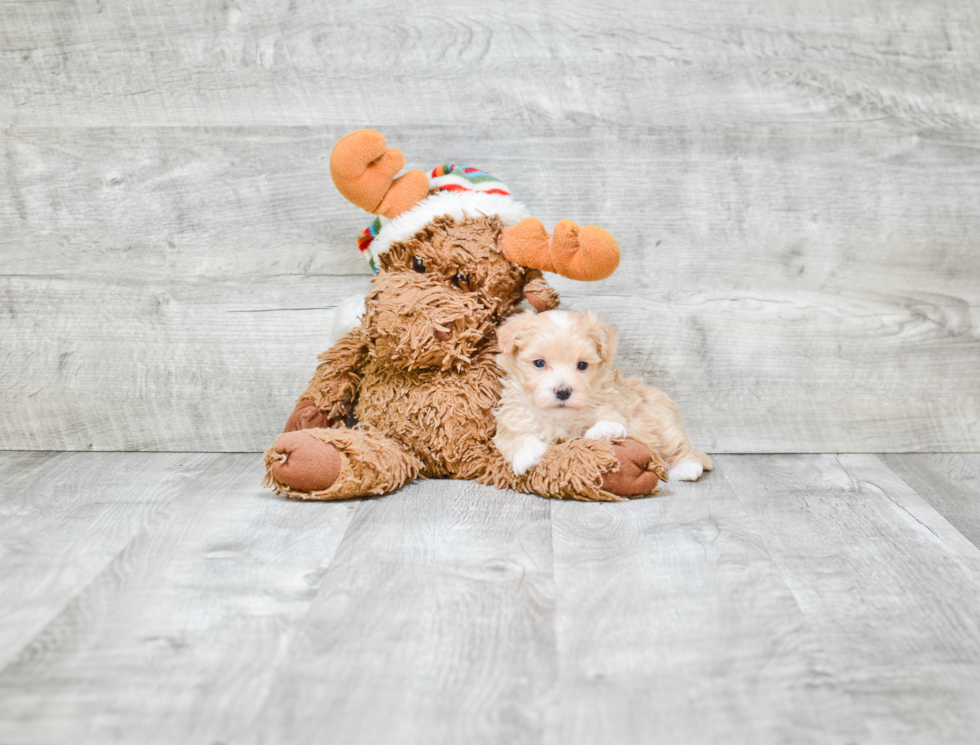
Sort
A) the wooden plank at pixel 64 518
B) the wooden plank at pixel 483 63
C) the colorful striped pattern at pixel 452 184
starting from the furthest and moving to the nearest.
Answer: the wooden plank at pixel 483 63, the colorful striped pattern at pixel 452 184, the wooden plank at pixel 64 518

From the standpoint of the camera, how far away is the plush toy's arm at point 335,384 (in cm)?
122

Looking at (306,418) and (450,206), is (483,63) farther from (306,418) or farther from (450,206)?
(306,418)

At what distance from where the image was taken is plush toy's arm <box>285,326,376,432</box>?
1.22 m

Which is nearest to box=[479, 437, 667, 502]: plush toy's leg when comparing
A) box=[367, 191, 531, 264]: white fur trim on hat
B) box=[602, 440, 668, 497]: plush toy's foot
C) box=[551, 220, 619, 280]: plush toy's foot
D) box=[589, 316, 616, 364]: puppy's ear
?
box=[602, 440, 668, 497]: plush toy's foot

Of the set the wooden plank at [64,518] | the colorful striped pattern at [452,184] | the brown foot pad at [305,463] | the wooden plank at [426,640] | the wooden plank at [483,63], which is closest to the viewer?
the wooden plank at [426,640]

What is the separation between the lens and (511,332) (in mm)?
1115

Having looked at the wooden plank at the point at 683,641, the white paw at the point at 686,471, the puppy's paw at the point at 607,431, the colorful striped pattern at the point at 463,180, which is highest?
the colorful striped pattern at the point at 463,180

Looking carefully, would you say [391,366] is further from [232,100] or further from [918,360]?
[918,360]

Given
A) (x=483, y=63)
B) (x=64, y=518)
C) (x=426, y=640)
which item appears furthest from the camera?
(x=483, y=63)

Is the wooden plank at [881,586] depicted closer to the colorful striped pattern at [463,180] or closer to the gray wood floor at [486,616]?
the gray wood floor at [486,616]

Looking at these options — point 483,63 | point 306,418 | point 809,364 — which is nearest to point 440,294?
point 306,418

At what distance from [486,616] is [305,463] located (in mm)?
389

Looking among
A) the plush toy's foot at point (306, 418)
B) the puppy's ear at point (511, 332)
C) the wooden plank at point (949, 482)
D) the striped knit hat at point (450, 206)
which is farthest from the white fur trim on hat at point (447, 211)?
the wooden plank at point (949, 482)

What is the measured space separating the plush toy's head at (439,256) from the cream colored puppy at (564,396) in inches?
2.3
